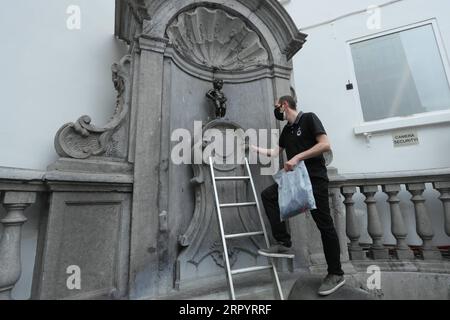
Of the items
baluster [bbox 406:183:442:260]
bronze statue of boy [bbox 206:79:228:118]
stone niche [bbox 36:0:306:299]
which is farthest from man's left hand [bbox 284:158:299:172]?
baluster [bbox 406:183:442:260]

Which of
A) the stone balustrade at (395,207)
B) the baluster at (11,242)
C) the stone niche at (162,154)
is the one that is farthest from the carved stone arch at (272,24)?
the baluster at (11,242)

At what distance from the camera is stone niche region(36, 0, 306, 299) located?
186 centimetres

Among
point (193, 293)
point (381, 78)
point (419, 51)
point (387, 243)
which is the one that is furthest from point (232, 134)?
point (419, 51)

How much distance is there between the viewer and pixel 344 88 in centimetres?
423

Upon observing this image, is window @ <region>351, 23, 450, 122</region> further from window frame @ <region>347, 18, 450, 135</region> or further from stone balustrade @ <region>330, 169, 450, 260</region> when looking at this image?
stone balustrade @ <region>330, 169, 450, 260</region>

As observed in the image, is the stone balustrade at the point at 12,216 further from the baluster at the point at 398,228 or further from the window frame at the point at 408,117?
the window frame at the point at 408,117

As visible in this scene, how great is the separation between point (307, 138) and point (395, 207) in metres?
1.52

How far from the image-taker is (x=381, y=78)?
13.5 ft

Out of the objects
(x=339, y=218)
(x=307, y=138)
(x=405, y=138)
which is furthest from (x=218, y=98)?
(x=405, y=138)

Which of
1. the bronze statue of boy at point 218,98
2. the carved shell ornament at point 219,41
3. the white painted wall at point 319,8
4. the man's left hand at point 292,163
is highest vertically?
the white painted wall at point 319,8

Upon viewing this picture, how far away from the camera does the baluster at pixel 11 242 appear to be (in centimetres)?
158

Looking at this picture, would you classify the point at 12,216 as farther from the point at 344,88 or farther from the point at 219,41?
the point at 344,88
